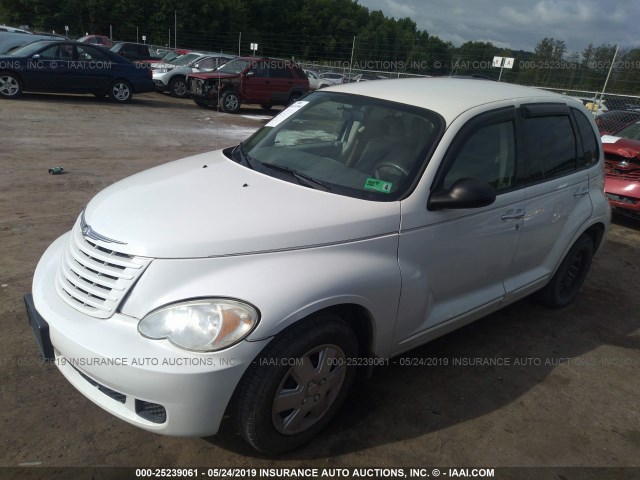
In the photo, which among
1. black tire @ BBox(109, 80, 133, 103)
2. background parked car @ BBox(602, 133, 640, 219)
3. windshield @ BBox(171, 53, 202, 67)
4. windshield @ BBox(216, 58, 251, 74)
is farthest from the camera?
windshield @ BBox(171, 53, 202, 67)

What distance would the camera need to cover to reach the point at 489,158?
10.7 feet

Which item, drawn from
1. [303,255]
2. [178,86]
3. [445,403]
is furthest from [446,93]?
[178,86]

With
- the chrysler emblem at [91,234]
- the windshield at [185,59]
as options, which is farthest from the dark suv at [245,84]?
the chrysler emblem at [91,234]

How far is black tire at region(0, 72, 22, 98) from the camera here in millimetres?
12617

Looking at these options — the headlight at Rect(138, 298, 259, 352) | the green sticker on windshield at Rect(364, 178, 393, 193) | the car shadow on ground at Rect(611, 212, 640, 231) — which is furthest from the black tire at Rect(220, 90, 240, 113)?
the headlight at Rect(138, 298, 259, 352)

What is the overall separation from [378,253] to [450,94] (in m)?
1.36

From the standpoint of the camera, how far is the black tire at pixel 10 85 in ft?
41.4

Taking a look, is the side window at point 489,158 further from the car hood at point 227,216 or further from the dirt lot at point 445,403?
the dirt lot at point 445,403

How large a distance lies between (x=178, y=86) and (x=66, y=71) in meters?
4.65

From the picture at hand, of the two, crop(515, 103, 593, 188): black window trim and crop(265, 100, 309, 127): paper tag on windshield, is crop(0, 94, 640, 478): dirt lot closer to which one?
crop(515, 103, 593, 188): black window trim

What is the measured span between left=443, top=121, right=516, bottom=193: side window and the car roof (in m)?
0.19

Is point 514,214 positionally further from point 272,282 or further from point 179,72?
point 179,72

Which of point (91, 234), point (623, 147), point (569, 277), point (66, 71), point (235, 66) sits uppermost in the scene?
point (623, 147)

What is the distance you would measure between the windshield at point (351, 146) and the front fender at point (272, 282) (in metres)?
0.49
